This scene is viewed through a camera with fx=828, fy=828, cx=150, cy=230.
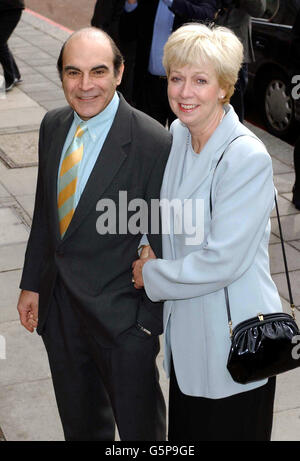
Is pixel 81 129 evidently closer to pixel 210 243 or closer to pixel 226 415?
pixel 210 243

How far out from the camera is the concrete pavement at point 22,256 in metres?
4.59

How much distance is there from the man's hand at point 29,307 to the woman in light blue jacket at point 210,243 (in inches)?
29.4

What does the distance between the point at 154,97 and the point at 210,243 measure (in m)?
3.89

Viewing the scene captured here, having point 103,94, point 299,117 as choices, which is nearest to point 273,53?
point 299,117

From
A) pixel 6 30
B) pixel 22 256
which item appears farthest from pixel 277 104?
pixel 22 256

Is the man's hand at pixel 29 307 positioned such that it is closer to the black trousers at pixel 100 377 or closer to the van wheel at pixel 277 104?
the black trousers at pixel 100 377

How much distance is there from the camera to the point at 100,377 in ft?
12.3

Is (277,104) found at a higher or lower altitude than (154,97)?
lower

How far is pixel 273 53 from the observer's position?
9547 mm

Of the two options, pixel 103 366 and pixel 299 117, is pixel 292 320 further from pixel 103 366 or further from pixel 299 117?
pixel 299 117

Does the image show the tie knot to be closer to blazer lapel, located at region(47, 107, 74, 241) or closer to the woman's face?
blazer lapel, located at region(47, 107, 74, 241)

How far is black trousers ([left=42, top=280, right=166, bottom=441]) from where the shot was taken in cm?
345

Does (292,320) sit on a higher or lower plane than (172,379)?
higher

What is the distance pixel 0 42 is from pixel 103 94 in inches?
313
